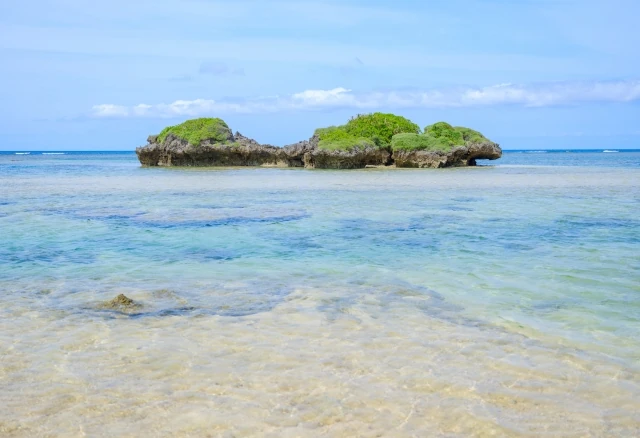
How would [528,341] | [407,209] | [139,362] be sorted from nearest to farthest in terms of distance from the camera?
[139,362] → [528,341] → [407,209]

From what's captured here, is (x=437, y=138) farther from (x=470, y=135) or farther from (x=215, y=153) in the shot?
(x=215, y=153)

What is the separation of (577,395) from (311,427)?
2231 millimetres

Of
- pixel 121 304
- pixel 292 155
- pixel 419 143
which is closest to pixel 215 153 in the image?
pixel 292 155

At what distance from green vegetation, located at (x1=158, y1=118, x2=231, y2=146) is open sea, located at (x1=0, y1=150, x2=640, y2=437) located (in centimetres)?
3757

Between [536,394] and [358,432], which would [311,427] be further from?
[536,394]

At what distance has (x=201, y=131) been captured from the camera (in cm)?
5222

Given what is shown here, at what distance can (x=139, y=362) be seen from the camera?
5758 millimetres

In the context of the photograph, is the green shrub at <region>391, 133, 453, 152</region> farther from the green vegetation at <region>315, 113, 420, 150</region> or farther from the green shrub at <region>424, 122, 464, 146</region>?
the green vegetation at <region>315, 113, 420, 150</region>

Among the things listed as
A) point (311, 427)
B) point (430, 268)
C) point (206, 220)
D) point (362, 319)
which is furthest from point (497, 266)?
point (206, 220)

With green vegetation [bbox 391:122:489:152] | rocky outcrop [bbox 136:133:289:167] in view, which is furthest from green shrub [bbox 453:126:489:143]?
rocky outcrop [bbox 136:133:289:167]

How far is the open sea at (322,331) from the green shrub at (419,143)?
32.3 meters

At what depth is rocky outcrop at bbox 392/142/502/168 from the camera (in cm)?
4688

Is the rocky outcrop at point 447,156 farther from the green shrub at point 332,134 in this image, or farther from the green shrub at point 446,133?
the green shrub at point 332,134

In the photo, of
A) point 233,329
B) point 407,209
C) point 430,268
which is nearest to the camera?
point 233,329
